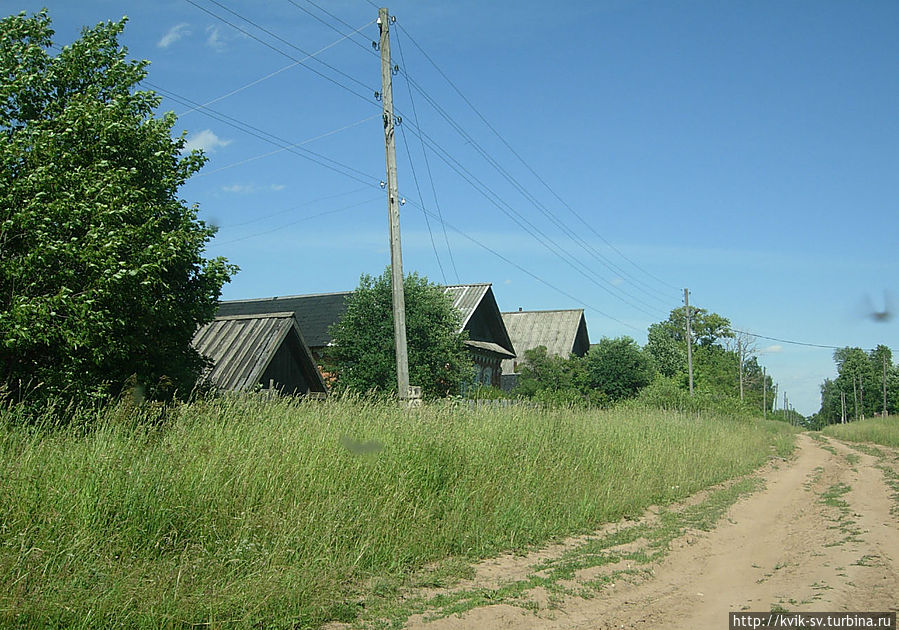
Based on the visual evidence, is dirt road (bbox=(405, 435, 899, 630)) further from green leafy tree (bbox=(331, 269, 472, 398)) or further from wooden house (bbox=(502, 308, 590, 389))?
wooden house (bbox=(502, 308, 590, 389))

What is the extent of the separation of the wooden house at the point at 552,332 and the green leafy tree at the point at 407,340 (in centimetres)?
2460

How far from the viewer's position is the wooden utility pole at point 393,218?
14.3m

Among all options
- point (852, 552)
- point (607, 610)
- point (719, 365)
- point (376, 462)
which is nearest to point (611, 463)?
point (852, 552)

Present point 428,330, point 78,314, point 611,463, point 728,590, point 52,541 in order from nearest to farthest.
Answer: point 52,541 < point 728,590 < point 78,314 < point 611,463 < point 428,330

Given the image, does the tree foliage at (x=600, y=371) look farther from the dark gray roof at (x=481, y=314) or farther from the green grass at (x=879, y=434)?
the green grass at (x=879, y=434)

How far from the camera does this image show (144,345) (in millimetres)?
11367

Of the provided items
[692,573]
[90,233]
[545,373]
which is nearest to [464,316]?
[545,373]

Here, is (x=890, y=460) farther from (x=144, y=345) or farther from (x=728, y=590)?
(x=144, y=345)

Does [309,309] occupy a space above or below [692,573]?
above

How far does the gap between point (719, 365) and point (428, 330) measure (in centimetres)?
6301

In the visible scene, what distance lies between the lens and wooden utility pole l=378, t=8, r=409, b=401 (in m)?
14.3

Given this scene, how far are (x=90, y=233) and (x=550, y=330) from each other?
43.3 meters

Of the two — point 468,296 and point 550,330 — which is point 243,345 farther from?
point 550,330

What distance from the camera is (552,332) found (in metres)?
51.0
